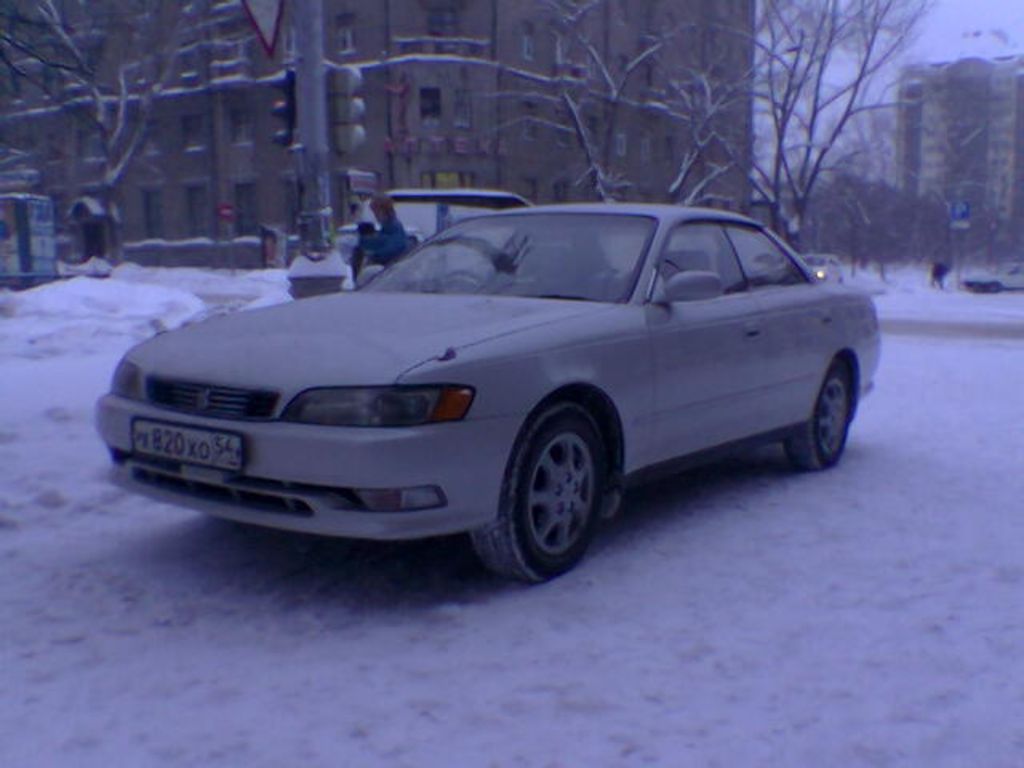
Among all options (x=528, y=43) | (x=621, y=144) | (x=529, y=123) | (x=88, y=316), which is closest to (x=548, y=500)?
(x=88, y=316)

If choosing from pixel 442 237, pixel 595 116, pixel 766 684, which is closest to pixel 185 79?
pixel 595 116

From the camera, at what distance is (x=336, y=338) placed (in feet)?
13.2

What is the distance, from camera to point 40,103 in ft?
140

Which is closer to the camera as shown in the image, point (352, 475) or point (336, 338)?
point (352, 475)

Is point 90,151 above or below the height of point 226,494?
above

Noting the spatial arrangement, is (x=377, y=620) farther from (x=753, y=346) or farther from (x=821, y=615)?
(x=753, y=346)

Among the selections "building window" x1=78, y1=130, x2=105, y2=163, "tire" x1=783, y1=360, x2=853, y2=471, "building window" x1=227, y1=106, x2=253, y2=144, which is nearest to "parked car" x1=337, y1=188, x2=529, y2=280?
"tire" x1=783, y1=360, x2=853, y2=471

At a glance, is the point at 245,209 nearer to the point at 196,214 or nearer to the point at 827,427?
the point at 196,214

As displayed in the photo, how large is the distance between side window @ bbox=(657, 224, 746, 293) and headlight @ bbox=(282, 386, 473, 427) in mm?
1564

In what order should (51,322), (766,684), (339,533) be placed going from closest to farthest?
(766,684), (339,533), (51,322)

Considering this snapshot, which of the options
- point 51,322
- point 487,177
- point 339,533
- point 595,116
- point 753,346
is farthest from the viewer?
point 595,116

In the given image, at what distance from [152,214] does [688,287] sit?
45.6 metres

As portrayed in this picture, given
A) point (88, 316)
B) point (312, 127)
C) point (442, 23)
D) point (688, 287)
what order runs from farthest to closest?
point (442, 23), point (88, 316), point (312, 127), point (688, 287)

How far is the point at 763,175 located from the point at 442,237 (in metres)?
30.9
